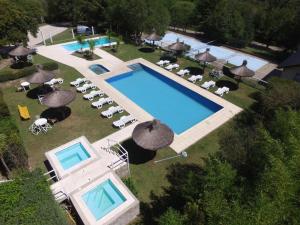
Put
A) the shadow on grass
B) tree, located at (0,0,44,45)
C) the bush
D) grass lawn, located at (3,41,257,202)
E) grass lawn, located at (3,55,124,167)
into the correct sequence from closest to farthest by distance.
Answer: the shadow on grass, the bush, grass lawn, located at (3,41,257,202), grass lawn, located at (3,55,124,167), tree, located at (0,0,44,45)

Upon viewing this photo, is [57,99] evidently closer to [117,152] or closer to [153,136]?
[117,152]

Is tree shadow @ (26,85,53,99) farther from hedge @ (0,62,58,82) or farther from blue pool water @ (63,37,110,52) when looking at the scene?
blue pool water @ (63,37,110,52)

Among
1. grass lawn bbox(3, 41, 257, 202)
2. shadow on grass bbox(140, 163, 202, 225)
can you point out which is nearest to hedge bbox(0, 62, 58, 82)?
grass lawn bbox(3, 41, 257, 202)

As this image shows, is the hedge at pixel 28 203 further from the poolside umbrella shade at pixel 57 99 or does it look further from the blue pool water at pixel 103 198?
the poolside umbrella shade at pixel 57 99

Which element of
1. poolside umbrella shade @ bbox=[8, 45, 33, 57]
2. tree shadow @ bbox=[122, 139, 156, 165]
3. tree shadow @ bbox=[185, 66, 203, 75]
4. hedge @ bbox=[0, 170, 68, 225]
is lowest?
tree shadow @ bbox=[122, 139, 156, 165]

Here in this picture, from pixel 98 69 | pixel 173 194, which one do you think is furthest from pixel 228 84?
pixel 173 194

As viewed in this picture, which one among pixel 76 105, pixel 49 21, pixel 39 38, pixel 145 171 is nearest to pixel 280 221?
pixel 145 171
